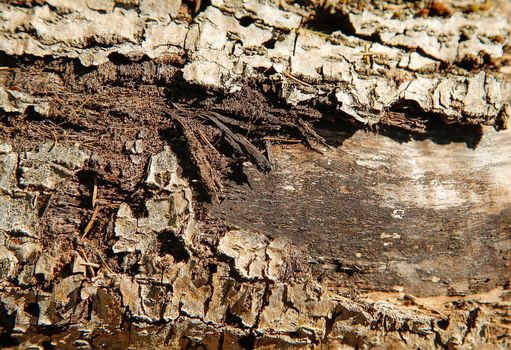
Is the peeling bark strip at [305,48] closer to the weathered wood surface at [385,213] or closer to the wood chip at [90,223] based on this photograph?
the weathered wood surface at [385,213]

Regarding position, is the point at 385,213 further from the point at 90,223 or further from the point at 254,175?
the point at 90,223

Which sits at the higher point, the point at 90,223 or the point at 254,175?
the point at 254,175

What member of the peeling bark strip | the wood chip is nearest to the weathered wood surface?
the peeling bark strip

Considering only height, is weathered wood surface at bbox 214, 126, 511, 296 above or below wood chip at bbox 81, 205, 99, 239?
above

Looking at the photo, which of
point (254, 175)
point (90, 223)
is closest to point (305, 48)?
point (254, 175)

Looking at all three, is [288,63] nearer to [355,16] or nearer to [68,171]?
[355,16]

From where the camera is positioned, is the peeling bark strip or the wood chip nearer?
the peeling bark strip

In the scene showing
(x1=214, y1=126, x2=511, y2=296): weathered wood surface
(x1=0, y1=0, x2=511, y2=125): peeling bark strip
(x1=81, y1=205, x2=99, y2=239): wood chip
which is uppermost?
(x1=0, y1=0, x2=511, y2=125): peeling bark strip

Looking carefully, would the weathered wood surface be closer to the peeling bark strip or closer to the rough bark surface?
the rough bark surface
